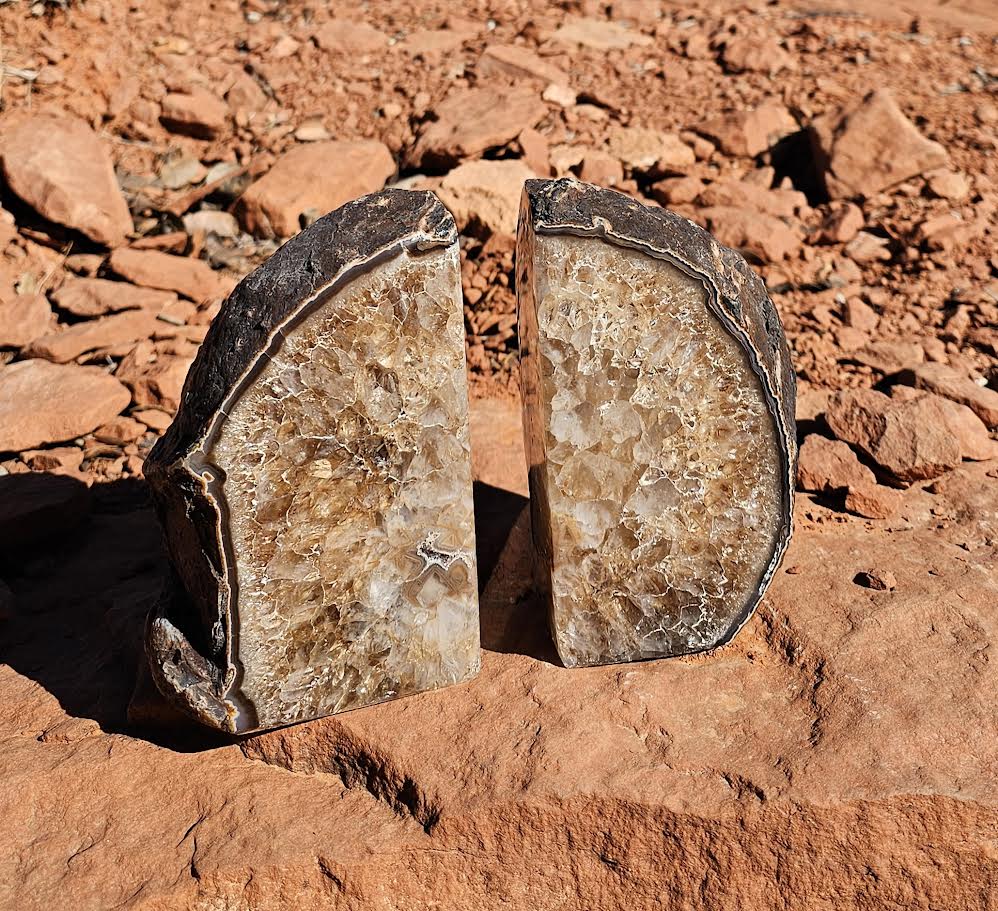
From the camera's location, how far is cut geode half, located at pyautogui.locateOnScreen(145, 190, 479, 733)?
2420 mm

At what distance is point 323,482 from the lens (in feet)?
8.28

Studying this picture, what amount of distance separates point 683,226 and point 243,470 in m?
1.16

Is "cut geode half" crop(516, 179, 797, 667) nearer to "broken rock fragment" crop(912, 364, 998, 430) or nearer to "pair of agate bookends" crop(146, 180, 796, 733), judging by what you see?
"pair of agate bookends" crop(146, 180, 796, 733)

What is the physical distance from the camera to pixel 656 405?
2.65 meters

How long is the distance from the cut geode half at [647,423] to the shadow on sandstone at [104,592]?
0.33 meters

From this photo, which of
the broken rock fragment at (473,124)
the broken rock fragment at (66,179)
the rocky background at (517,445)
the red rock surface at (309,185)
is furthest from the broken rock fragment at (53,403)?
the broken rock fragment at (473,124)

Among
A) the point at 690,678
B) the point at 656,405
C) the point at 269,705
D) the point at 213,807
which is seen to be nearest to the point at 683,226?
the point at 656,405

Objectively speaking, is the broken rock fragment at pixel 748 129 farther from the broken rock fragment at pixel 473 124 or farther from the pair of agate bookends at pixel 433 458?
the pair of agate bookends at pixel 433 458

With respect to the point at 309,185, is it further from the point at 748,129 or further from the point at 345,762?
the point at 345,762

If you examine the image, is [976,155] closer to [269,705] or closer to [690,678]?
[690,678]

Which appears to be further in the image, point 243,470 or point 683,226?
point 683,226

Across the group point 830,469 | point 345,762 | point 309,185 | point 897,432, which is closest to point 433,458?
point 345,762

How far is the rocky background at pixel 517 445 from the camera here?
246cm

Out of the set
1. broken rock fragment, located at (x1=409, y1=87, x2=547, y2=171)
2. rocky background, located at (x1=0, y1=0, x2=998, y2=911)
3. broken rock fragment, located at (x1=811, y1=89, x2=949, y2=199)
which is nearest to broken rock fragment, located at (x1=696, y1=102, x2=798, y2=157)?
rocky background, located at (x1=0, y1=0, x2=998, y2=911)
